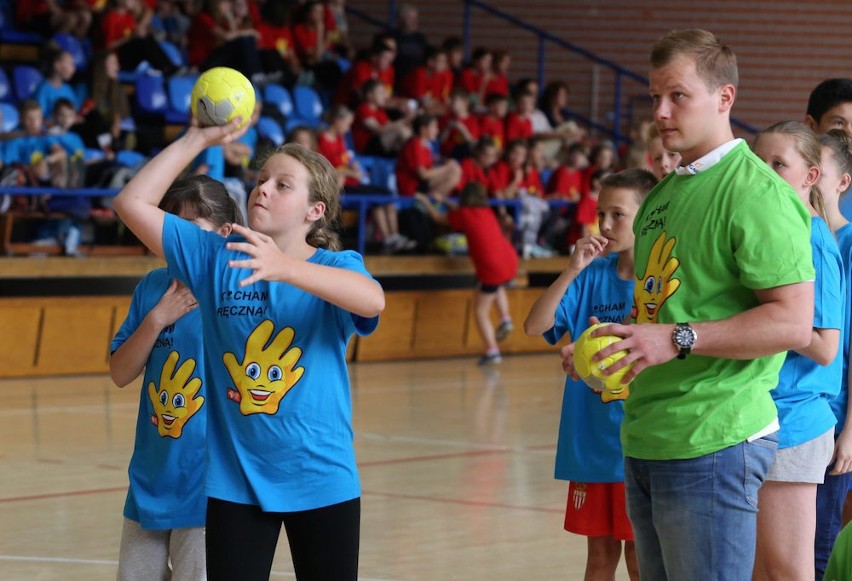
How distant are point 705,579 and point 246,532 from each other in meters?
1.21

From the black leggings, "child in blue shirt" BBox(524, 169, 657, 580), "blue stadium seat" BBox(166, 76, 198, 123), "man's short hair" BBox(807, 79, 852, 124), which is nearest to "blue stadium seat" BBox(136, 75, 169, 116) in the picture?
"blue stadium seat" BBox(166, 76, 198, 123)

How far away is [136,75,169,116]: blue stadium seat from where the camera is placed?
1483 cm

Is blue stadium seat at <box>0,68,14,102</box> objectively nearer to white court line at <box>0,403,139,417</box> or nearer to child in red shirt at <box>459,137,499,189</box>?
white court line at <box>0,403,139,417</box>

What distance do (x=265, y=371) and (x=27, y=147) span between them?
1011cm

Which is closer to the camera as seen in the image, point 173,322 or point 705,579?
point 705,579

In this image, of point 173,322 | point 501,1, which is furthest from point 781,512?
point 501,1

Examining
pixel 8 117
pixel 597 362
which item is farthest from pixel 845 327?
pixel 8 117

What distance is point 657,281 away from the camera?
315 centimetres

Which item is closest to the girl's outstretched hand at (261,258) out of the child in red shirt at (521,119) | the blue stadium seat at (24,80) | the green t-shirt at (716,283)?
the green t-shirt at (716,283)

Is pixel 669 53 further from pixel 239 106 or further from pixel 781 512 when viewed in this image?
pixel 781 512

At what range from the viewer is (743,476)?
303 cm

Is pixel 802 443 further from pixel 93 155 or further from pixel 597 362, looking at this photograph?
pixel 93 155

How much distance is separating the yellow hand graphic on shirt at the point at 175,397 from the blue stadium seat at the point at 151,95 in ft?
36.6

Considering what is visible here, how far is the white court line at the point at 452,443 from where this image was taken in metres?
8.97
